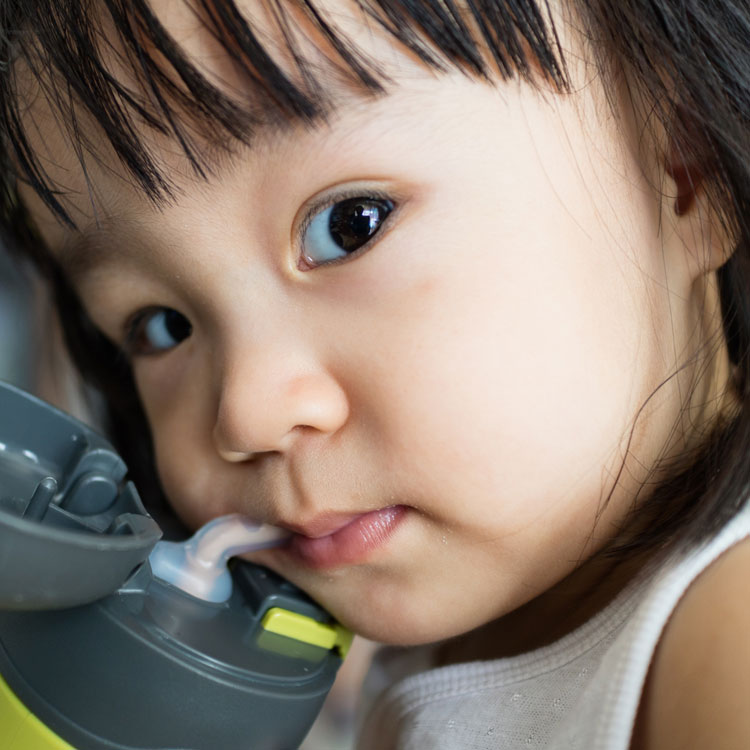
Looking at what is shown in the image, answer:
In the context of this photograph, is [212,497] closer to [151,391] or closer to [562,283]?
[151,391]

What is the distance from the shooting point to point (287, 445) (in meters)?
0.67

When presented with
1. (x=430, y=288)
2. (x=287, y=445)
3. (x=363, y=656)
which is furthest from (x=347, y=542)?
(x=363, y=656)

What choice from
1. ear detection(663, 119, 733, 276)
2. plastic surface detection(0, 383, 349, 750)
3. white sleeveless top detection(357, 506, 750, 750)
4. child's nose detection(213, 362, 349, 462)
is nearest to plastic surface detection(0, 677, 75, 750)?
plastic surface detection(0, 383, 349, 750)

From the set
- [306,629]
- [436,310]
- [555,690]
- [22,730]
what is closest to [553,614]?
[555,690]

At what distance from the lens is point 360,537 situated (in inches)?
27.2

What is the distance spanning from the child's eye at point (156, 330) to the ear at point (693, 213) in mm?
399

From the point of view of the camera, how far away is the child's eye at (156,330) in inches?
32.0

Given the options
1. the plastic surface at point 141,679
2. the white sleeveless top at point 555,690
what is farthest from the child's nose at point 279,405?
the white sleeveless top at point 555,690

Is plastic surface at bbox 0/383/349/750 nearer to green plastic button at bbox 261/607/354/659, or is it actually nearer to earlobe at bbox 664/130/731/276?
green plastic button at bbox 261/607/354/659

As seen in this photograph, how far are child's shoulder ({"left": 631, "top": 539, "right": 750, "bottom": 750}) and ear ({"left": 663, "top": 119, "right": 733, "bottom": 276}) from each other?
21cm

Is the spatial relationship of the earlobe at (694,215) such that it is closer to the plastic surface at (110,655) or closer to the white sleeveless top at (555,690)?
the white sleeveless top at (555,690)

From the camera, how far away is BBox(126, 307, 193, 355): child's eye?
0.81m

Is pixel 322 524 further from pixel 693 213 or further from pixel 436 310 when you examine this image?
pixel 693 213

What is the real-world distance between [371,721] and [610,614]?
33 centimetres
